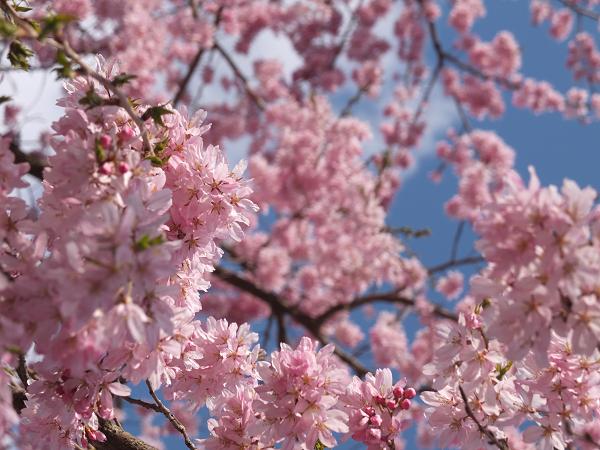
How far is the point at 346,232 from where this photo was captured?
870 cm

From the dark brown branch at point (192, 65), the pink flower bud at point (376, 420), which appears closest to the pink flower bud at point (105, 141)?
the pink flower bud at point (376, 420)

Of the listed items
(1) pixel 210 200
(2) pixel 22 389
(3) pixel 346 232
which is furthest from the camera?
(3) pixel 346 232

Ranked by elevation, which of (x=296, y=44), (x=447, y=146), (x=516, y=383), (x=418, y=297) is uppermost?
(x=516, y=383)

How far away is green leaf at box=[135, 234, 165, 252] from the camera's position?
142 centimetres

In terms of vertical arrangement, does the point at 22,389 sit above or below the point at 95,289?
below

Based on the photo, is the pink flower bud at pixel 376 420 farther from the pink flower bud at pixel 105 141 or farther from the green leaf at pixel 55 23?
the green leaf at pixel 55 23

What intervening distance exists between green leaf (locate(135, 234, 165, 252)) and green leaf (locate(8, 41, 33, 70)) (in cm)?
89

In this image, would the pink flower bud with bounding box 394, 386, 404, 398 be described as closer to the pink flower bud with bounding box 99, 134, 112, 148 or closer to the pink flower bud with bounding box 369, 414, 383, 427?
the pink flower bud with bounding box 369, 414, 383, 427

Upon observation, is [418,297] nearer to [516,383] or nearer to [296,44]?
[296,44]

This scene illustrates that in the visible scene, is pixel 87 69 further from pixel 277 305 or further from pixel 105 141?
pixel 277 305

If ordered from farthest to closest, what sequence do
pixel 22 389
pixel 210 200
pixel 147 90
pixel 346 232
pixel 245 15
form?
pixel 245 15, pixel 346 232, pixel 147 90, pixel 22 389, pixel 210 200

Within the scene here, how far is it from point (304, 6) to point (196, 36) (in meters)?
3.01

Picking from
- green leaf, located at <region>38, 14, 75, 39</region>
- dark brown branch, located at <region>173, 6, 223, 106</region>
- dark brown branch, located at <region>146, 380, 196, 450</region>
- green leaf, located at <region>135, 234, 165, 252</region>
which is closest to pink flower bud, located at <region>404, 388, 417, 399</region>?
dark brown branch, located at <region>146, 380, 196, 450</region>

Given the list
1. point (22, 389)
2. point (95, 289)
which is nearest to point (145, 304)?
point (95, 289)
